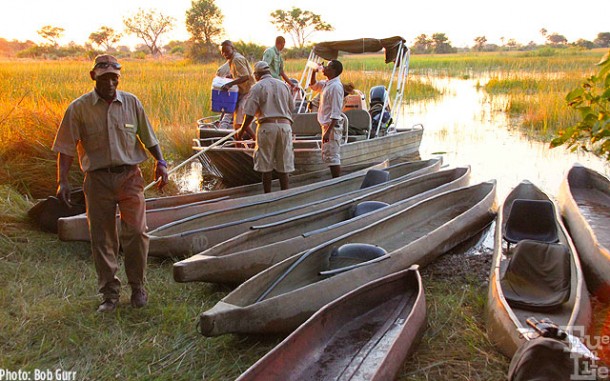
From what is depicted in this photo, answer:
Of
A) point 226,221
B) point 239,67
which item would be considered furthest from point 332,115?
point 226,221

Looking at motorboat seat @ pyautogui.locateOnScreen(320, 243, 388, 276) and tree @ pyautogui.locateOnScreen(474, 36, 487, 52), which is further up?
tree @ pyautogui.locateOnScreen(474, 36, 487, 52)

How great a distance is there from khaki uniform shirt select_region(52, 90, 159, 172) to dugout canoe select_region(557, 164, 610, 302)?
4.23m

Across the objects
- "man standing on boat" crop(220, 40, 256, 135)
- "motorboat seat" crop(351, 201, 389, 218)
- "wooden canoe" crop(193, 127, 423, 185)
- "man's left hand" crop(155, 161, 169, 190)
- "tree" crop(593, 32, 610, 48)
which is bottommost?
"motorboat seat" crop(351, 201, 389, 218)

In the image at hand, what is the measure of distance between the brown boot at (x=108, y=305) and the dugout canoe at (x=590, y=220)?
419 centimetres

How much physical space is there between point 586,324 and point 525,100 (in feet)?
50.4

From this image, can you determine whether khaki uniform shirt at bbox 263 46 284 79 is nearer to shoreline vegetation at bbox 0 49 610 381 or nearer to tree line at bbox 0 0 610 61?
shoreline vegetation at bbox 0 49 610 381

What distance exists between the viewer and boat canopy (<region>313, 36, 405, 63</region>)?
1085 centimetres

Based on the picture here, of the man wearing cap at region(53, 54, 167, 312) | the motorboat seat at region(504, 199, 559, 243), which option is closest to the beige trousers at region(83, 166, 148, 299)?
the man wearing cap at region(53, 54, 167, 312)

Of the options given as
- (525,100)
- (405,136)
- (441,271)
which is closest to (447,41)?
(525,100)

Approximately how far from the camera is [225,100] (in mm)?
9281

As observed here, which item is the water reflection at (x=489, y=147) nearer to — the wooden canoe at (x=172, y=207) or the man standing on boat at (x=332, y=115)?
the man standing on boat at (x=332, y=115)

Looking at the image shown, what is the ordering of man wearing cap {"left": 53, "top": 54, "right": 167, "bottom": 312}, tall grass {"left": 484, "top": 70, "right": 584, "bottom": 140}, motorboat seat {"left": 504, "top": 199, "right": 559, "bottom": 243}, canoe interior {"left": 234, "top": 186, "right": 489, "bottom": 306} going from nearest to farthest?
man wearing cap {"left": 53, "top": 54, "right": 167, "bottom": 312}, canoe interior {"left": 234, "top": 186, "right": 489, "bottom": 306}, motorboat seat {"left": 504, "top": 199, "right": 559, "bottom": 243}, tall grass {"left": 484, "top": 70, "right": 584, "bottom": 140}

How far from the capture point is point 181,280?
4375mm

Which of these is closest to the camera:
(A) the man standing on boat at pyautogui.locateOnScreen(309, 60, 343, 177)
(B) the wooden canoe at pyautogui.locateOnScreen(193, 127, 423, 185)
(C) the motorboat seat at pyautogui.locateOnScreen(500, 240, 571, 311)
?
(C) the motorboat seat at pyautogui.locateOnScreen(500, 240, 571, 311)
